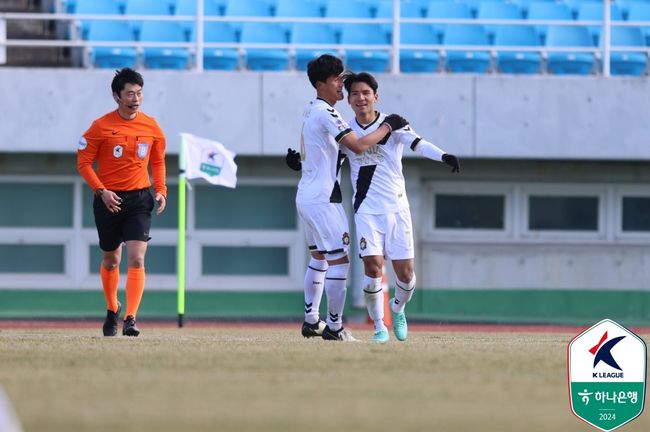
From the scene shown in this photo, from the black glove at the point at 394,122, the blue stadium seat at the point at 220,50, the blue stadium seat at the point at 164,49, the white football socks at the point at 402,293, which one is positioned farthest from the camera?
the blue stadium seat at the point at 220,50

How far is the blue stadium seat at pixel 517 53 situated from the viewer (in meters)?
21.1

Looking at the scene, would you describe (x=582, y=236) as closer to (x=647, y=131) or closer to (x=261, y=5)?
(x=647, y=131)

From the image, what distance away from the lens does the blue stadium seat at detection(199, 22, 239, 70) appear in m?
20.9

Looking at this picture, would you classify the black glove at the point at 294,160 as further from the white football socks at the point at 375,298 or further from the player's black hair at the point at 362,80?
the white football socks at the point at 375,298

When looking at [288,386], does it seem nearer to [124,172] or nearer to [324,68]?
[324,68]

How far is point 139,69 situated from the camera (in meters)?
20.5

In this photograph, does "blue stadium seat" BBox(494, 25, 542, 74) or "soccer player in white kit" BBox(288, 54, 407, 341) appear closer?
"soccer player in white kit" BBox(288, 54, 407, 341)

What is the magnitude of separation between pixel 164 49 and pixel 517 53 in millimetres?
5156

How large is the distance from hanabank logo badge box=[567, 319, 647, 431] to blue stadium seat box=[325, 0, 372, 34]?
14330 millimetres

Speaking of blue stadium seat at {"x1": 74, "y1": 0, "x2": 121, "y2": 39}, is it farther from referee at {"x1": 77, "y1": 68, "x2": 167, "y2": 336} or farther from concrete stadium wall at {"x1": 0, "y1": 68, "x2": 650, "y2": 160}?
referee at {"x1": 77, "y1": 68, "x2": 167, "y2": 336}

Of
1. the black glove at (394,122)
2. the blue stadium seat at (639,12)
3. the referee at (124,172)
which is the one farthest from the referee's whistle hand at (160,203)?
the blue stadium seat at (639,12)

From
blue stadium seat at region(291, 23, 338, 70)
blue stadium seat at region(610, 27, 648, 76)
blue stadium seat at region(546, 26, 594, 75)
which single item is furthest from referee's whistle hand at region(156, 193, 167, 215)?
blue stadium seat at region(610, 27, 648, 76)

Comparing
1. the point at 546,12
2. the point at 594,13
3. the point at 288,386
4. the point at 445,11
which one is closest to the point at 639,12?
the point at 594,13

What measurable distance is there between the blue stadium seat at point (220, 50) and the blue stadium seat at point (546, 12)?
4658 mm
